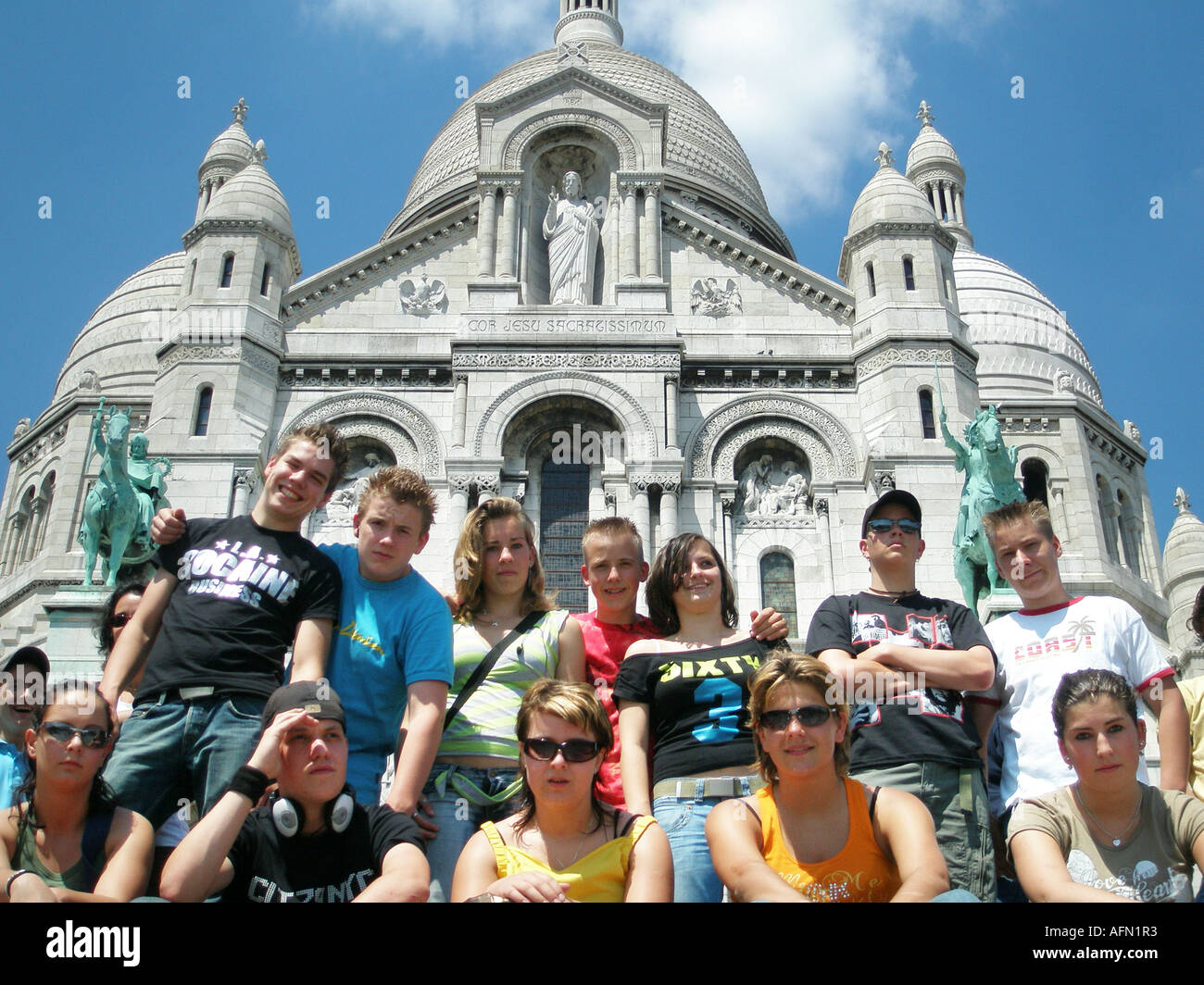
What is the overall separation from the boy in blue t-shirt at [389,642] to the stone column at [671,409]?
47.3ft

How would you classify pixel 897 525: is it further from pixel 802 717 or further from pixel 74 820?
pixel 74 820

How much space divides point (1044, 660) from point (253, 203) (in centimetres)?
2149

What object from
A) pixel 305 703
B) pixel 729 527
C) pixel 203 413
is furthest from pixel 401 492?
pixel 203 413

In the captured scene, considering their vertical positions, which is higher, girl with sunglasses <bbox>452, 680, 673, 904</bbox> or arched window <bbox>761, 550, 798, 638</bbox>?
arched window <bbox>761, 550, 798, 638</bbox>

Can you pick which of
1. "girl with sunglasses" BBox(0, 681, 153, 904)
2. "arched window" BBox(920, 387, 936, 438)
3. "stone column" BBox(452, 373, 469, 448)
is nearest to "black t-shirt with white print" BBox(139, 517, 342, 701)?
"girl with sunglasses" BBox(0, 681, 153, 904)

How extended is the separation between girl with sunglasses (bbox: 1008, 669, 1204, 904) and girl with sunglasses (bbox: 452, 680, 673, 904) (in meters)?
1.79

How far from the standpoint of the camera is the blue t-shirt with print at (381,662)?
6.40 metres

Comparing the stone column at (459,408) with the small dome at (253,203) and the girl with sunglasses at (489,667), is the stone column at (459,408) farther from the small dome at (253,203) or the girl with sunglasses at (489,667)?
the girl with sunglasses at (489,667)

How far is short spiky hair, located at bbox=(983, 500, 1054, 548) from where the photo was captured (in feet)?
23.2

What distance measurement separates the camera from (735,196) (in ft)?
138

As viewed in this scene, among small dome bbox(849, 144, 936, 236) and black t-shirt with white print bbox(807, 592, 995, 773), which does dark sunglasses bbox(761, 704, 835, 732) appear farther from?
small dome bbox(849, 144, 936, 236)

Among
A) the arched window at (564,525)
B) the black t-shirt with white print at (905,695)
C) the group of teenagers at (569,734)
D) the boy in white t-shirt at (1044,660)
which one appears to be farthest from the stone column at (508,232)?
the boy in white t-shirt at (1044,660)
